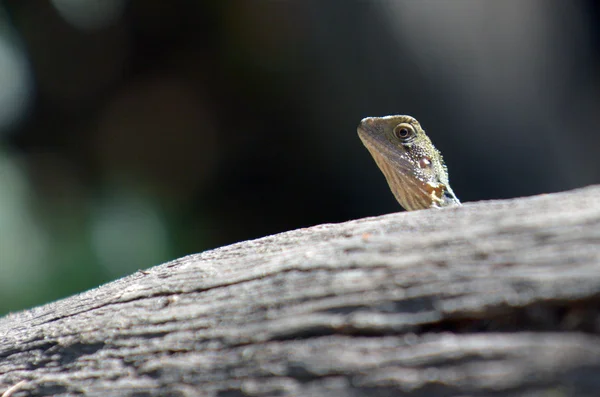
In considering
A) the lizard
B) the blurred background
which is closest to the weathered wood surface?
the lizard

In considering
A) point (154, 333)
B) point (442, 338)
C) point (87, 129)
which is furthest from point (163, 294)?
point (87, 129)

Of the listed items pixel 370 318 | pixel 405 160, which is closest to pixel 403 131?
pixel 405 160

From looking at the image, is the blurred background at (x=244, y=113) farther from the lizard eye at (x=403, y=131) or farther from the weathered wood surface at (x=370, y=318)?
the weathered wood surface at (x=370, y=318)

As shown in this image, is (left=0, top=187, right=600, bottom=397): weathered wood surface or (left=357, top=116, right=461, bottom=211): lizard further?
(left=357, top=116, right=461, bottom=211): lizard

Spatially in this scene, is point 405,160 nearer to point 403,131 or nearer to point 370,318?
point 403,131

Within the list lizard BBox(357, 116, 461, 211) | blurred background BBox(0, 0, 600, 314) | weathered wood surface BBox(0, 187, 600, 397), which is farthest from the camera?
blurred background BBox(0, 0, 600, 314)

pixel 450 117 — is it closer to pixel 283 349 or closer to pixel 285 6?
pixel 285 6

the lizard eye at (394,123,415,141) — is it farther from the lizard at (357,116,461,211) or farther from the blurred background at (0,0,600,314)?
the blurred background at (0,0,600,314)
